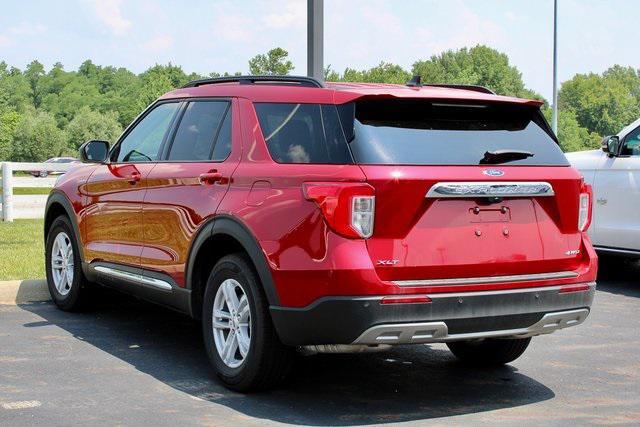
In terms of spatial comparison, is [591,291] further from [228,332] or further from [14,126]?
[14,126]

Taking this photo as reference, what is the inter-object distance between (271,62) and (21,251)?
53.3m

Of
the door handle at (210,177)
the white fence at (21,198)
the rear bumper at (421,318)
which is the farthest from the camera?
the white fence at (21,198)

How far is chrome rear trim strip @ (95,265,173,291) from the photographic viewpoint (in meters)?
6.43

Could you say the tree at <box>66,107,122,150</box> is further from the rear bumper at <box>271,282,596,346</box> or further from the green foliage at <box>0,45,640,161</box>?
the rear bumper at <box>271,282,596,346</box>

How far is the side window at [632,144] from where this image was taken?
10.2 metres

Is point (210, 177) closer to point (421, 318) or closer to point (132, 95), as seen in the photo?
point (421, 318)

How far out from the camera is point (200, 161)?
6145 mm

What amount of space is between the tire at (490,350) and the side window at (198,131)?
1.99m

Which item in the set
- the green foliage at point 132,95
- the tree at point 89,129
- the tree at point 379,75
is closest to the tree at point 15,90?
the green foliage at point 132,95

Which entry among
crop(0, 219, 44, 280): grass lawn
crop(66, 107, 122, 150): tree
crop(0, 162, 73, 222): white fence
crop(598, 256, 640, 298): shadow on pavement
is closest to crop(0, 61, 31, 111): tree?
crop(66, 107, 122, 150): tree

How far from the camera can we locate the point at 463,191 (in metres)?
5.10

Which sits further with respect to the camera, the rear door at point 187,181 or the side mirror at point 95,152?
the side mirror at point 95,152

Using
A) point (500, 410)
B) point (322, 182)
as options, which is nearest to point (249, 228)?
point (322, 182)

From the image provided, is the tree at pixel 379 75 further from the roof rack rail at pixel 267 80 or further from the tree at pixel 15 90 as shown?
the roof rack rail at pixel 267 80
